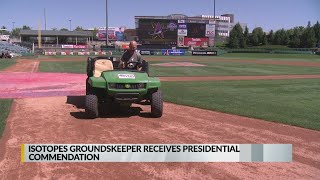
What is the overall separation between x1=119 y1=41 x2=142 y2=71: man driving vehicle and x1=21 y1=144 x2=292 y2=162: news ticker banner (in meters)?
3.43

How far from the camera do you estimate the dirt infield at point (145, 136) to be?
475cm

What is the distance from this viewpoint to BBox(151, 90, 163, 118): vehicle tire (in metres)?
7.96

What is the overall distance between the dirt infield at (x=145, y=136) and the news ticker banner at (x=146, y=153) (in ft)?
0.51

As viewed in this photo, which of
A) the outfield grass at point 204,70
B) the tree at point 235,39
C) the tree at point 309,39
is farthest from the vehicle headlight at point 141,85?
the tree at point 309,39

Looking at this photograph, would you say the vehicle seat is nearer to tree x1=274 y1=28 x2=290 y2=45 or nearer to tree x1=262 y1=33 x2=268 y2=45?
tree x1=274 y1=28 x2=290 y2=45

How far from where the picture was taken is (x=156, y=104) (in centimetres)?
795

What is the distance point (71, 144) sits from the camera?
5.71m

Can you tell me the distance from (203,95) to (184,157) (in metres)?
6.92

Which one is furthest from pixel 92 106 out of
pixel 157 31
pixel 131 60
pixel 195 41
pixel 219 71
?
pixel 195 41

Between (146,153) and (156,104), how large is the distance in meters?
2.68

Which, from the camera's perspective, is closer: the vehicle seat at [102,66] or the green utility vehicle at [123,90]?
the green utility vehicle at [123,90]

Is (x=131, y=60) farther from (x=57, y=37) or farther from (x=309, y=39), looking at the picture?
(x=57, y=37)

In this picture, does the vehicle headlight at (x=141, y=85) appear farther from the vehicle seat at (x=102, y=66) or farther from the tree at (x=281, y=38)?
the tree at (x=281, y=38)

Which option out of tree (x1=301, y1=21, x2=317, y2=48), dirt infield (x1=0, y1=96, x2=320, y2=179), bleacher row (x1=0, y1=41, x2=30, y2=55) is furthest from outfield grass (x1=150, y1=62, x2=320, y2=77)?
tree (x1=301, y1=21, x2=317, y2=48)
